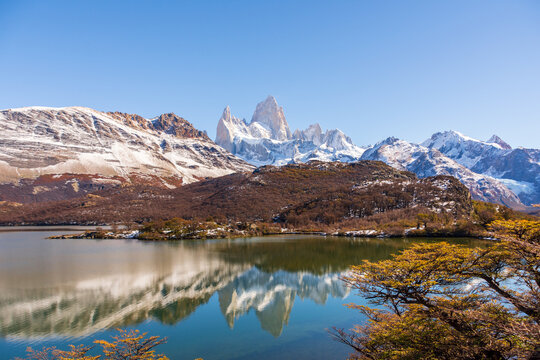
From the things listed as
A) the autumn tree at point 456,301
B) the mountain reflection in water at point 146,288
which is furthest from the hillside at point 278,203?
the autumn tree at point 456,301

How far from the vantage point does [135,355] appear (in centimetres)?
1045

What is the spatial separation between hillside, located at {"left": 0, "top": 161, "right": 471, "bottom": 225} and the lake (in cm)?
8650

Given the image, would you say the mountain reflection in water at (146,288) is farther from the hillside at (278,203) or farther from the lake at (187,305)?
the hillside at (278,203)

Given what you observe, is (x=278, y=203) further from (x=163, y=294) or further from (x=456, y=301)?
(x=456, y=301)

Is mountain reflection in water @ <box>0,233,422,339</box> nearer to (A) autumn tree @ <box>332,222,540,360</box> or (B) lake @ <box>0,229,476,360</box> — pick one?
(B) lake @ <box>0,229,476,360</box>

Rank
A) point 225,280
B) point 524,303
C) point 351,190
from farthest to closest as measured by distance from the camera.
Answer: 1. point 351,190
2. point 225,280
3. point 524,303

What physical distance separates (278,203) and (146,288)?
12729cm

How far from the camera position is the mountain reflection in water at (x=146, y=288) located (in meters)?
23.4

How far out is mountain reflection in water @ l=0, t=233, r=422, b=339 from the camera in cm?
2338

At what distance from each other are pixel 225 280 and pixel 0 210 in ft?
657

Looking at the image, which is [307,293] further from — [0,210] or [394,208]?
[0,210]

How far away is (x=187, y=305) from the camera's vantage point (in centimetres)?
2762

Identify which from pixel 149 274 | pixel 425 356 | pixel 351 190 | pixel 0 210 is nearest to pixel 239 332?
pixel 425 356

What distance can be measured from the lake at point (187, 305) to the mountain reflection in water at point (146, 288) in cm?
9
